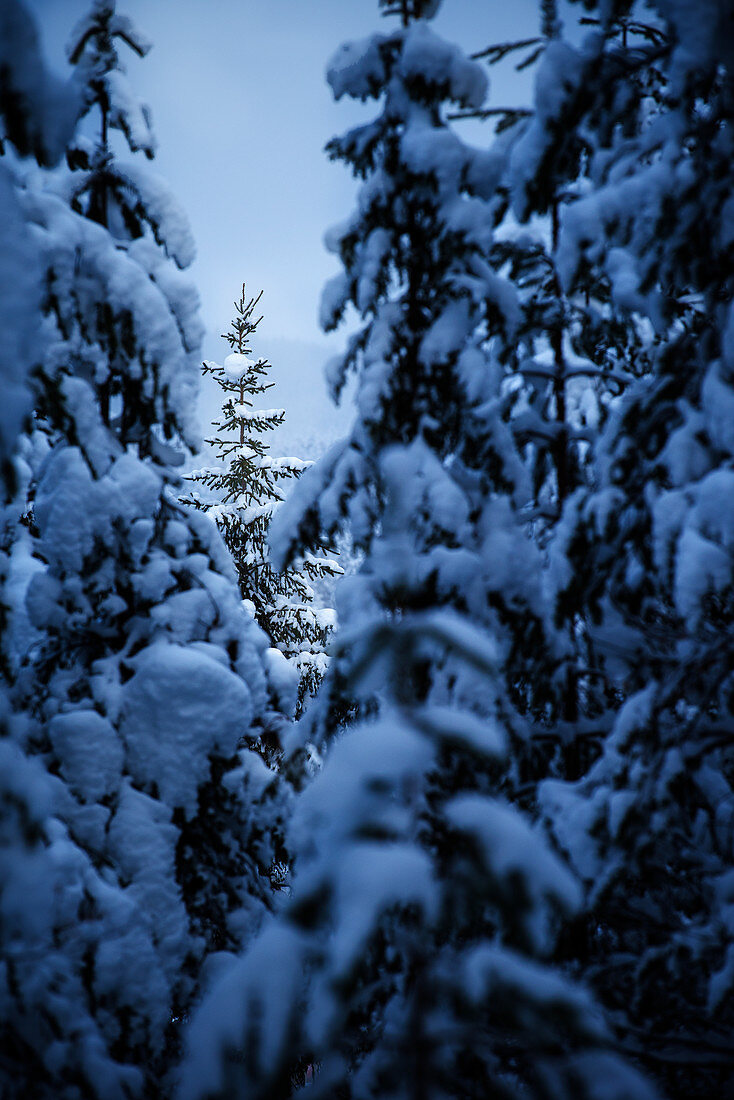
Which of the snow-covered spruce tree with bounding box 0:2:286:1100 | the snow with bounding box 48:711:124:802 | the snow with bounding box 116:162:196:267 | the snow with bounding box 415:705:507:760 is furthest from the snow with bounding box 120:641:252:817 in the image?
the snow with bounding box 116:162:196:267

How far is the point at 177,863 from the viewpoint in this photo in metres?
4.48

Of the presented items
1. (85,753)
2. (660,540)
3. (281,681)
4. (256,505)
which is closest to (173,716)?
(85,753)

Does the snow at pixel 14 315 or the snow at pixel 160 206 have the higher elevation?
the snow at pixel 160 206

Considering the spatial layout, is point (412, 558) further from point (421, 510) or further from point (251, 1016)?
point (251, 1016)

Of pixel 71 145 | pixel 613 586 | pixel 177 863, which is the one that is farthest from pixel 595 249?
pixel 177 863

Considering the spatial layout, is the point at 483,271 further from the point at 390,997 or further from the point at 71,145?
the point at 390,997

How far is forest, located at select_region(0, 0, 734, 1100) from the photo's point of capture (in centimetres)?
327

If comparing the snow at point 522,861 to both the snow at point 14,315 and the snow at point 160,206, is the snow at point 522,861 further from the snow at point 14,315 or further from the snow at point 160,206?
the snow at point 160,206

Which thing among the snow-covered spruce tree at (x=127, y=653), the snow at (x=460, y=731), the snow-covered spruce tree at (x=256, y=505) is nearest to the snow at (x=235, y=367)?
the snow-covered spruce tree at (x=256, y=505)

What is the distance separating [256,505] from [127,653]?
24.8 feet

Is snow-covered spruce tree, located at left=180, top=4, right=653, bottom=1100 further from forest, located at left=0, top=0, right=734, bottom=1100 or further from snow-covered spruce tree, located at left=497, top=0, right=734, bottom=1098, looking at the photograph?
snow-covered spruce tree, located at left=497, top=0, right=734, bottom=1098

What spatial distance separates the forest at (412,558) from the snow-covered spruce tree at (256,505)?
621cm

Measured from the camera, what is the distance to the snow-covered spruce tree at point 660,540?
330cm

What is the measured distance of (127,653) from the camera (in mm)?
4520
